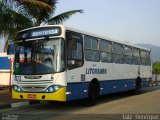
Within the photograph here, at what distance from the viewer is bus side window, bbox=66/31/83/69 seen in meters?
14.1

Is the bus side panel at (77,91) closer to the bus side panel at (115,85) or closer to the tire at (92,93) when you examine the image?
the tire at (92,93)

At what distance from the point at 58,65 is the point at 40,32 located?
1.61 m

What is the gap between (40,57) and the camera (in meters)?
14.0

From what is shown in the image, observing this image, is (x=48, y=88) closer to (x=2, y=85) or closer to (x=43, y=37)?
(x=43, y=37)

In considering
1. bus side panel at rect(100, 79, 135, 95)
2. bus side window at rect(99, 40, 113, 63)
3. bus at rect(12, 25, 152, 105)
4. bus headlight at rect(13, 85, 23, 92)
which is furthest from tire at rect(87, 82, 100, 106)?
bus headlight at rect(13, 85, 23, 92)

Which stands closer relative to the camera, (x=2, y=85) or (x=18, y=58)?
(x=18, y=58)

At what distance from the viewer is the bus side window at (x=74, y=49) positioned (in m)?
14.1

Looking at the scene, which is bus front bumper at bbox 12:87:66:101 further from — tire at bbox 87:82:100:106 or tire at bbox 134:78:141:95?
tire at bbox 134:78:141:95

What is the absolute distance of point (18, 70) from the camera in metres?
14.5

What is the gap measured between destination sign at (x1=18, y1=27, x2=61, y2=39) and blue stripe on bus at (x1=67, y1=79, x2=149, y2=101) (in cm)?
199

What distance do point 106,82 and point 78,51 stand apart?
3.25 metres

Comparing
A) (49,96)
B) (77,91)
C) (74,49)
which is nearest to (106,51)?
(74,49)

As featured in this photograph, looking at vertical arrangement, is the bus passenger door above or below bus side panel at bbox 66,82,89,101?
above

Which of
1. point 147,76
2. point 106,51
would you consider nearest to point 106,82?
point 106,51
